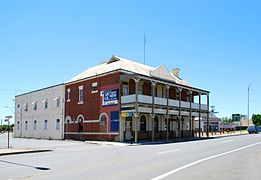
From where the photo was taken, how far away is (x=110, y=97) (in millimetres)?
34781

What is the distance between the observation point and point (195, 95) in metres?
47.6

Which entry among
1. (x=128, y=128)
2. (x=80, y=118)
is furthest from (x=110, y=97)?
(x=80, y=118)

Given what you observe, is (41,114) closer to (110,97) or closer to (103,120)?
(103,120)

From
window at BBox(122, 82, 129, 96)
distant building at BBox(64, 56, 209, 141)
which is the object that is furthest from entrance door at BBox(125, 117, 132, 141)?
window at BBox(122, 82, 129, 96)

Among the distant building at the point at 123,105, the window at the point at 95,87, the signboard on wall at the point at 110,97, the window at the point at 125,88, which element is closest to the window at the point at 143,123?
the distant building at the point at 123,105

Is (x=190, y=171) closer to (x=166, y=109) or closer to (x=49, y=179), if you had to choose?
(x=49, y=179)

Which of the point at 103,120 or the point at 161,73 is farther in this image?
the point at 161,73

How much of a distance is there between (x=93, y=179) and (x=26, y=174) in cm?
275

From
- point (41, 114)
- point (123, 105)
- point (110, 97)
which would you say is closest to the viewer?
point (123, 105)

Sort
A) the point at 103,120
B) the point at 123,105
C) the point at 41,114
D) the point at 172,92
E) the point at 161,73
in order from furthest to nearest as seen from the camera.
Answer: the point at 41,114 → the point at 172,92 → the point at 161,73 → the point at 103,120 → the point at 123,105

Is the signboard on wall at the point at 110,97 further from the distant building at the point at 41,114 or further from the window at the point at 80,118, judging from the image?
the distant building at the point at 41,114

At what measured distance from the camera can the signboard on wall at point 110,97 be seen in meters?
33.9

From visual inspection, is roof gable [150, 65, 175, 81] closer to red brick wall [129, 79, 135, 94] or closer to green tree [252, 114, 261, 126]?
red brick wall [129, 79, 135, 94]

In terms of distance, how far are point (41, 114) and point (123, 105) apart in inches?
793
